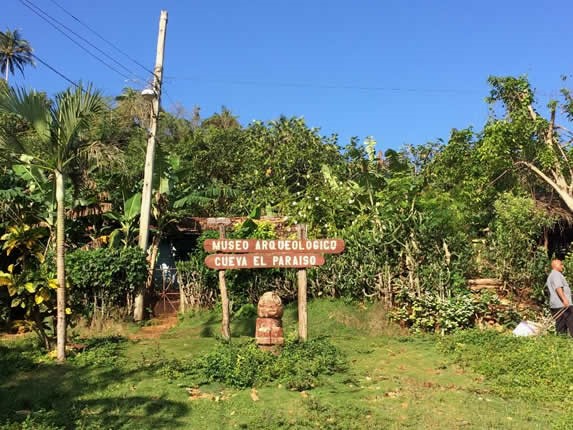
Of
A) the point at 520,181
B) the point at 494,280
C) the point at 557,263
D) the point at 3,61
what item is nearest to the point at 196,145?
the point at 520,181

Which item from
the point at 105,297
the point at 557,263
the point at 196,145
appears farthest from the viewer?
the point at 196,145

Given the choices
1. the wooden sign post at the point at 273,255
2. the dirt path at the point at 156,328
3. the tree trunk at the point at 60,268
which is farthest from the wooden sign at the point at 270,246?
the dirt path at the point at 156,328

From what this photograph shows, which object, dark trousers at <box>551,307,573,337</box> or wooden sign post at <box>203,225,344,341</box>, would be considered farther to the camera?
dark trousers at <box>551,307,573,337</box>

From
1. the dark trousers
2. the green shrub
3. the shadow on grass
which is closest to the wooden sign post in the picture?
the green shrub

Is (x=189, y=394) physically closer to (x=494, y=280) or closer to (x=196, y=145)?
(x=494, y=280)

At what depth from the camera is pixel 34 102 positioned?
756 cm

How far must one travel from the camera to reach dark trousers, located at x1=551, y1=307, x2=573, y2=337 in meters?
8.91

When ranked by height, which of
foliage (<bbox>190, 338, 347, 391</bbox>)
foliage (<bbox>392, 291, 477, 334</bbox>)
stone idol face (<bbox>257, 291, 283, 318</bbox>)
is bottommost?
foliage (<bbox>190, 338, 347, 391</bbox>)

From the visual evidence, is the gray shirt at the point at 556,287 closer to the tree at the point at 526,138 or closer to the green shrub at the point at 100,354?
the tree at the point at 526,138

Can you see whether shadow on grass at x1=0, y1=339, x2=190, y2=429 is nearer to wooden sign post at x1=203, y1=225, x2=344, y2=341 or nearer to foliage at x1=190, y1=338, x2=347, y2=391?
foliage at x1=190, y1=338, x2=347, y2=391

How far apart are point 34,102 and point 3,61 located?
39716 millimetres

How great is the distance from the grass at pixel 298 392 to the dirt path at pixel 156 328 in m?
1.22

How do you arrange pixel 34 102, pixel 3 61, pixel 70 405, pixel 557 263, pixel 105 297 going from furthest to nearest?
pixel 3 61
pixel 105 297
pixel 557 263
pixel 34 102
pixel 70 405

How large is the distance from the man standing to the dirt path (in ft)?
24.7
